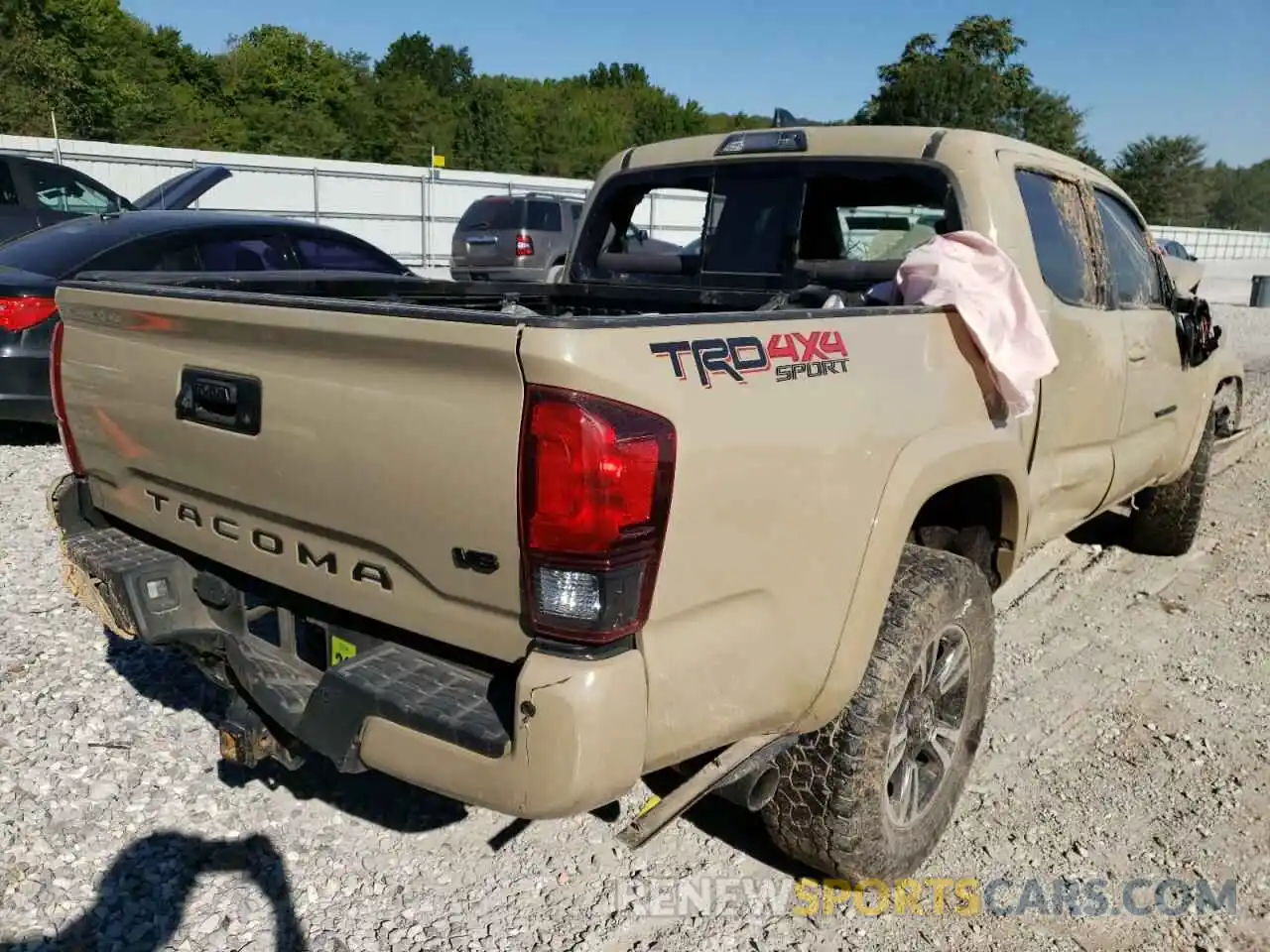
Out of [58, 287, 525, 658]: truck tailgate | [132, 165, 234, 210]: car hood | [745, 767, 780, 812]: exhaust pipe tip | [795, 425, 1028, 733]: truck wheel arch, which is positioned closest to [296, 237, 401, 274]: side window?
[132, 165, 234, 210]: car hood

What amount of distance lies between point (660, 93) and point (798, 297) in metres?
95.0

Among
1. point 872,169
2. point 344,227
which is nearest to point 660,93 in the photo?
point 344,227

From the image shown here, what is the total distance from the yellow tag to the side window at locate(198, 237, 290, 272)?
473 cm

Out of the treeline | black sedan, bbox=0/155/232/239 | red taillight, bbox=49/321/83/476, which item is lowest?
red taillight, bbox=49/321/83/476

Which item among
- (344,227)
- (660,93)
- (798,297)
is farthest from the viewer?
(660,93)

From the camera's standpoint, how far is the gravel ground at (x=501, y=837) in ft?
8.73

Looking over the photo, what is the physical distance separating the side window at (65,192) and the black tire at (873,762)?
10.1 metres

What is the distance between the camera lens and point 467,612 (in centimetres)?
211

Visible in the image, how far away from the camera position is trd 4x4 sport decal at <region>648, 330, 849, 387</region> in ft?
6.60

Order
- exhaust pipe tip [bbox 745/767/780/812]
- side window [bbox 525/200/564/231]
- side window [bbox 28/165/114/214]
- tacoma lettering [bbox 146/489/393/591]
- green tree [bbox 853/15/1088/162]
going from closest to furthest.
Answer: tacoma lettering [bbox 146/489/393/591], exhaust pipe tip [bbox 745/767/780/812], side window [bbox 28/165/114/214], side window [bbox 525/200/564/231], green tree [bbox 853/15/1088/162]

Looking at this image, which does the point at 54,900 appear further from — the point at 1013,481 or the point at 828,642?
the point at 1013,481

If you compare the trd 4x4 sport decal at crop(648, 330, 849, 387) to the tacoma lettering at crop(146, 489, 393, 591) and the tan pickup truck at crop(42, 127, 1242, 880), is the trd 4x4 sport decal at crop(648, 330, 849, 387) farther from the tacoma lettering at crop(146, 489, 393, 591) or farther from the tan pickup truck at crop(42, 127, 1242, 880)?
the tacoma lettering at crop(146, 489, 393, 591)

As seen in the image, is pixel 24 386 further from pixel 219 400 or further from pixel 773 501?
pixel 773 501

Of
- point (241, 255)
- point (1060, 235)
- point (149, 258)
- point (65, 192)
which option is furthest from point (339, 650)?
point (65, 192)
